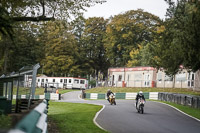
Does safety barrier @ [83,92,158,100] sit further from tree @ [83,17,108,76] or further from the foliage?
tree @ [83,17,108,76]

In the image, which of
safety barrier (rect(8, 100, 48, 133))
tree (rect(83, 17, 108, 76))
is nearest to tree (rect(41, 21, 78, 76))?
tree (rect(83, 17, 108, 76))

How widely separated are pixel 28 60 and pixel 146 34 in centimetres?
2326

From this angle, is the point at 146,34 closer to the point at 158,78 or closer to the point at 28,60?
the point at 158,78

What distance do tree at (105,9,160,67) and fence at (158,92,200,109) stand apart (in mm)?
28209

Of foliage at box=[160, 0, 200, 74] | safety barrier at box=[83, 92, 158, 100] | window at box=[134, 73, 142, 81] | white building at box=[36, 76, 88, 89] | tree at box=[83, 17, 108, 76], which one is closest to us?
foliage at box=[160, 0, 200, 74]

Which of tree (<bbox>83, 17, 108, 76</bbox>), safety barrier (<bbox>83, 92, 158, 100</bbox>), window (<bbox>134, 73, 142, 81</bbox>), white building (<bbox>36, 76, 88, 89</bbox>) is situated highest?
tree (<bbox>83, 17, 108, 76</bbox>)

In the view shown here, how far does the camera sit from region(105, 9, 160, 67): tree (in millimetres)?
61344

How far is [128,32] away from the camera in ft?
203

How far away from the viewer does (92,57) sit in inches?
2795

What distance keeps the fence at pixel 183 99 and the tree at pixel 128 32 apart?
28.2m

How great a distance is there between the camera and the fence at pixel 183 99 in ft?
80.6

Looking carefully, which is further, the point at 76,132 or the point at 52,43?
the point at 52,43

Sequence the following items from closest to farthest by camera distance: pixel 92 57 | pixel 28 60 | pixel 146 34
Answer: pixel 28 60, pixel 146 34, pixel 92 57

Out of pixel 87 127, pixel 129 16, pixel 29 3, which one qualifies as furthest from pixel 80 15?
pixel 129 16
